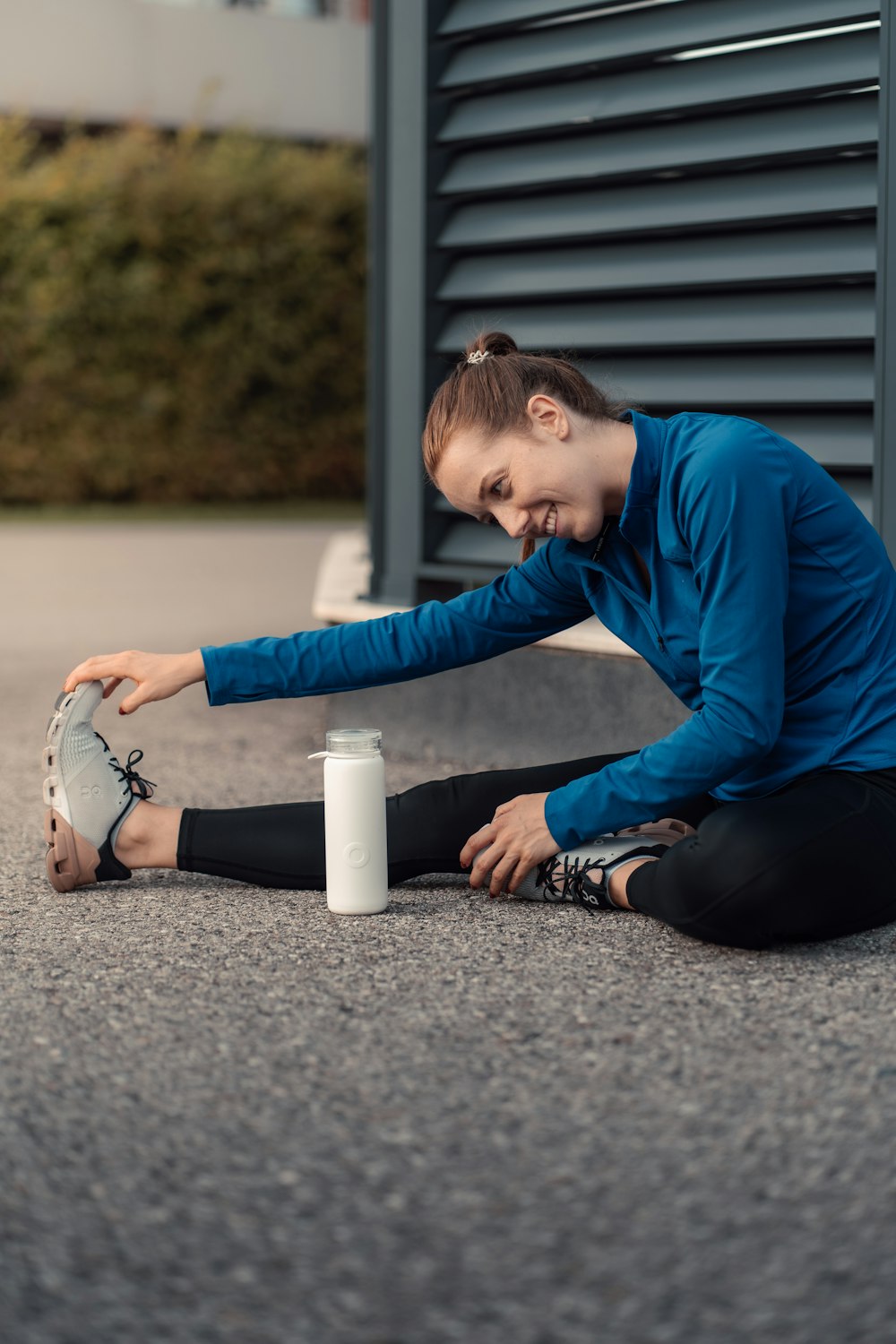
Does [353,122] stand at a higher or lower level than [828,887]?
higher

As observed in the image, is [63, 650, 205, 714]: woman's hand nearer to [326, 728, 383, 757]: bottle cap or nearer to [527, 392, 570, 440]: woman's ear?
[326, 728, 383, 757]: bottle cap

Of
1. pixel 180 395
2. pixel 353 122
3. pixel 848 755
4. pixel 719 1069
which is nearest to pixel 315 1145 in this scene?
pixel 719 1069

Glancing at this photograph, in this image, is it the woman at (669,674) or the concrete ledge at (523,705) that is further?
the concrete ledge at (523,705)

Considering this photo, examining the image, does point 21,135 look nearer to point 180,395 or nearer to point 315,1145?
point 180,395

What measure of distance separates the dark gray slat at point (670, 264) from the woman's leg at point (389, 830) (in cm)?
134

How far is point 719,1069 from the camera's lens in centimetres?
189

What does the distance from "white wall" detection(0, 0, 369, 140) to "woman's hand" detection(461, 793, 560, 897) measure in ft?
47.7

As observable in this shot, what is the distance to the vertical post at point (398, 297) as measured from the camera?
162 inches

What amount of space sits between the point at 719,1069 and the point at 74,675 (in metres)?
1.32

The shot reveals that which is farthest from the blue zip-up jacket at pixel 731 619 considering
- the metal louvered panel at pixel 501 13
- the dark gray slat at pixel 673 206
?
the metal louvered panel at pixel 501 13

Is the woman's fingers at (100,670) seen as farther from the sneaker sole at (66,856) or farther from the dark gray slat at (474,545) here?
the dark gray slat at (474,545)

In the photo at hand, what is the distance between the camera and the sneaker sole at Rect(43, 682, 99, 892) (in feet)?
8.59

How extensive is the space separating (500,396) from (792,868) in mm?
822

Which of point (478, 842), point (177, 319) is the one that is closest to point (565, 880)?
point (478, 842)
